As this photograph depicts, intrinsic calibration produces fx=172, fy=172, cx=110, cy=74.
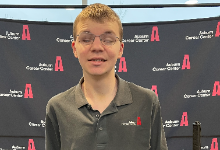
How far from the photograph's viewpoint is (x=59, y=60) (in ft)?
5.64

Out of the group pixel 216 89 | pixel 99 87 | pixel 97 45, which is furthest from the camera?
pixel 216 89

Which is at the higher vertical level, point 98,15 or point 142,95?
point 98,15

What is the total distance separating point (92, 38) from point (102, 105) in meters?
0.30

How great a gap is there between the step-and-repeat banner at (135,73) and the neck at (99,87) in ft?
3.03

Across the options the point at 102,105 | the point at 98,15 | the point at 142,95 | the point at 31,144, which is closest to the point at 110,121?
the point at 102,105

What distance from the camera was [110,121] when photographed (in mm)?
741

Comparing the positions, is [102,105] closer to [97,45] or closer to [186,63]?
[97,45]

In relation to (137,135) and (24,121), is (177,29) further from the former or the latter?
(24,121)

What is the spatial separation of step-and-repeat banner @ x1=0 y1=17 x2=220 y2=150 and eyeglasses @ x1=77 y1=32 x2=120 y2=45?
3.31 ft

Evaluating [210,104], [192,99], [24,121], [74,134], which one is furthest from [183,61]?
[24,121]

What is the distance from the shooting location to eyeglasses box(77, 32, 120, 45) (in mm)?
703

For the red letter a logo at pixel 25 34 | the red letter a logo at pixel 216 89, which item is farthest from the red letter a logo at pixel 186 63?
the red letter a logo at pixel 25 34

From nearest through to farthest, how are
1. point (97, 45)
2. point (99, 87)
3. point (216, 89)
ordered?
1. point (97, 45)
2. point (99, 87)
3. point (216, 89)

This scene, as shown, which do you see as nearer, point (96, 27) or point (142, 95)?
point (96, 27)
